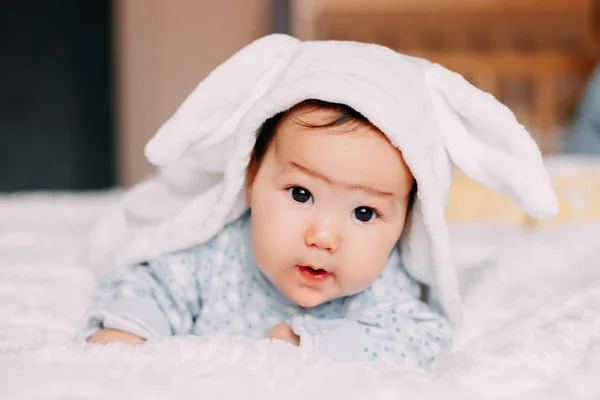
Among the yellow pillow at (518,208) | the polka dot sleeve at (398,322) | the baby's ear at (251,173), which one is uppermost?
the baby's ear at (251,173)

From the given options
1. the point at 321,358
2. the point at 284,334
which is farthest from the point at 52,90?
the point at 321,358

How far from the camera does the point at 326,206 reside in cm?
75

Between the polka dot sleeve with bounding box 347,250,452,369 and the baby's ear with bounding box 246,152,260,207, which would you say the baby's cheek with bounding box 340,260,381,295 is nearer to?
the polka dot sleeve with bounding box 347,250,452,369

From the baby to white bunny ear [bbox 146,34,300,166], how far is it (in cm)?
7

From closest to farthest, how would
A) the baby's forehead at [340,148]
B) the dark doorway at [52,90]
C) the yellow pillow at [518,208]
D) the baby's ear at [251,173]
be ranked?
1. the baby's forehead at [340,148]
2. the baby's ear at [251,173]
3. the yellow pillow at [518,208]
4. the dark doorway at [52,90]

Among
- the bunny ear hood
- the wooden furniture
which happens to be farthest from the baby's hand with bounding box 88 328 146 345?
the wooden furniture

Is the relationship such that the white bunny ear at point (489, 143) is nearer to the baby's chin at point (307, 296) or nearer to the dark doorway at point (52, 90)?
the baby's chin at point (307, 296)

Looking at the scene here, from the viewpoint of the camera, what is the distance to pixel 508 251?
120 cm

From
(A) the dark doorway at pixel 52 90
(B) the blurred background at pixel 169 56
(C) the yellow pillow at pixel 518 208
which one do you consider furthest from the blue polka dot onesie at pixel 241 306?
(A) the dark doorway at pixel 52 90

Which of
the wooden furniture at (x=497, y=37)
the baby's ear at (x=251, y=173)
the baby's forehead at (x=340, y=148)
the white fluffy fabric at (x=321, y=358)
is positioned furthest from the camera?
the wooden furniture at (x=497, y=37)

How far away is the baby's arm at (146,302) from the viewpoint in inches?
32.4

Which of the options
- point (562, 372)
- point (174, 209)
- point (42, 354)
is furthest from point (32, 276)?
point (562, 372)

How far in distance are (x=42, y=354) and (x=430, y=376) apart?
0.36m

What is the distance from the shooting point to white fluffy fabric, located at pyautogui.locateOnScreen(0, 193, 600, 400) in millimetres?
589
